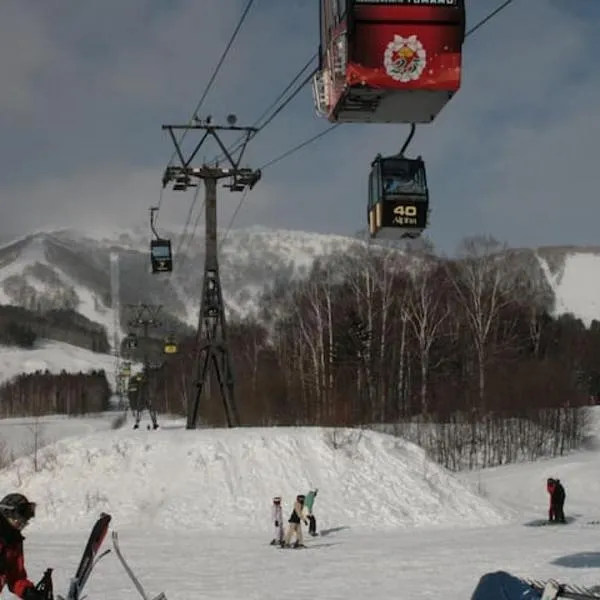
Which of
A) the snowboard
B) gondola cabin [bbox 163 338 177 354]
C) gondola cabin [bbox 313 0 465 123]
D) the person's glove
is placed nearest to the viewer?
the person's glove

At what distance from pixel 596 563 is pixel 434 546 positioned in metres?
5.46

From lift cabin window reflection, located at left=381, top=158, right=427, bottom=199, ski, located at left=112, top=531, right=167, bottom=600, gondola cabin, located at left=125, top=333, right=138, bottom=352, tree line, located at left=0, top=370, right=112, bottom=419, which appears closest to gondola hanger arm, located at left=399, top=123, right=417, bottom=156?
lift cabin window reflection, located at left=381, top=158, right=427, bottom=199

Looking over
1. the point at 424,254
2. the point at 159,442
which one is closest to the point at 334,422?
the point at 159,442

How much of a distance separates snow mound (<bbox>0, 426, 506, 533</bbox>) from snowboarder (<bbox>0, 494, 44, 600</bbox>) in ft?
73.4

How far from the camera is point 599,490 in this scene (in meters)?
42.4

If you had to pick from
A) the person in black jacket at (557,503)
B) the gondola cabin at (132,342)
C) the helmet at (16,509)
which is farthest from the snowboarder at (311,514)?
the gondola cabin at (132,342)

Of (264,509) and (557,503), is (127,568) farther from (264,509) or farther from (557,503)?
(557,503)

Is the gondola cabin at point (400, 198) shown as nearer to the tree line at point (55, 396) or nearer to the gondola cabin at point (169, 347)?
the gondola cabin at point (169, 347)

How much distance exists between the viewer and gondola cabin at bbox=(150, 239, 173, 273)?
36.7 metres

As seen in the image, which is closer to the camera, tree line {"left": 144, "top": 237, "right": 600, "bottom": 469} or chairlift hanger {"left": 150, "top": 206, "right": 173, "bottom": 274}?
chairlift hanger {"left": 150, "top": 206, "right": 173, "bottom": 274}

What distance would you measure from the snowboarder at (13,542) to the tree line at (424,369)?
124 ft

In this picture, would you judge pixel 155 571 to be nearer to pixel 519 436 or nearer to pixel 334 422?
pixel 334 422

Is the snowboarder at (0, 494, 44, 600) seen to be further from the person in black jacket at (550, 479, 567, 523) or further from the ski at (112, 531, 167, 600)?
the person in black jacket at (550, 479, 567, 523)

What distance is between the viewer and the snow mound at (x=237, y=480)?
29.9 m
